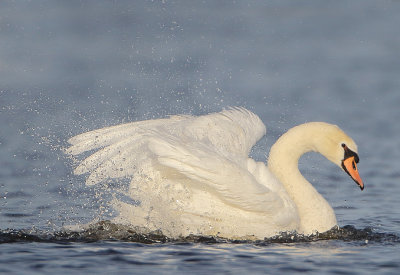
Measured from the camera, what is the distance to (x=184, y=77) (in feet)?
55.2

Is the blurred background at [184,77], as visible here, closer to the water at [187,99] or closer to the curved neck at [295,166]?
the water at [187,99]

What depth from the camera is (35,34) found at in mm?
19219

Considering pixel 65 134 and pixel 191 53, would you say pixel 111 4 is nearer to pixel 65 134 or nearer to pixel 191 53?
pixel 191 53

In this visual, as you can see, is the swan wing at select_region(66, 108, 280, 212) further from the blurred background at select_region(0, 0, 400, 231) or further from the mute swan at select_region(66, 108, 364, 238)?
the blurred background at select_region(0, 0, 400, 231)

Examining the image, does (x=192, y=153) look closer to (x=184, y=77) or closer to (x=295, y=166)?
(x=295, y=166)

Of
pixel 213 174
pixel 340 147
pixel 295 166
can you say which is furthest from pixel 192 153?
pixel 340 147

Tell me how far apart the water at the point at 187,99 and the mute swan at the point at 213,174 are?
0.60 feet

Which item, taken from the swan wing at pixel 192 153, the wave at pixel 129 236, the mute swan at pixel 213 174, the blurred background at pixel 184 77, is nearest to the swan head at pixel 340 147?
the mute swan at pixel 213 174

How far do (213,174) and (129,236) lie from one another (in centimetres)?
114

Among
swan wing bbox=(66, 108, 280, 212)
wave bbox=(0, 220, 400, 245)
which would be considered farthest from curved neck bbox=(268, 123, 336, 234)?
swan wing bbox=(66, 108, 280, 212)

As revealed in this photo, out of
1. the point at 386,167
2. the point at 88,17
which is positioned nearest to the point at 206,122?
the point at 386,167

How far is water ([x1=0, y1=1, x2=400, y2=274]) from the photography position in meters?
8.23

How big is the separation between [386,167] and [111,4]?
11.2 m

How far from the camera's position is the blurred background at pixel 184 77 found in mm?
11877
